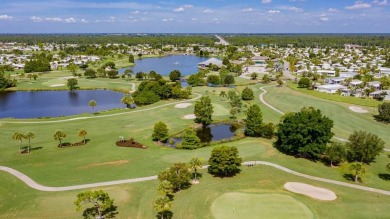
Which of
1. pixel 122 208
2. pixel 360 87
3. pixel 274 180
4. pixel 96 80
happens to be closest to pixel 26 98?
pixel 96 80

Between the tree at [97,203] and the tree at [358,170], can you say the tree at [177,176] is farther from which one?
the tree at [358,170]

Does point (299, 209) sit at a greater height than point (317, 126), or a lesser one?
lesser

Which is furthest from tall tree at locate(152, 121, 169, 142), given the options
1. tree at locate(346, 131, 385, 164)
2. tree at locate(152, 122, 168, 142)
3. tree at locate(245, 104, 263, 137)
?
tree at locate(346, 131, 385, 164)

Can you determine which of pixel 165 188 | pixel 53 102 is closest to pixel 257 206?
pixel 165 188

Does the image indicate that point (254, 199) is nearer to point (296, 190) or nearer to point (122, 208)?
point (296, 190)

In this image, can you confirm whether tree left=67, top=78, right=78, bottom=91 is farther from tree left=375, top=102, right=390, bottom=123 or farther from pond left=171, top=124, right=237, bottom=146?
tree left=375, top=102, right=390, bottom=123
